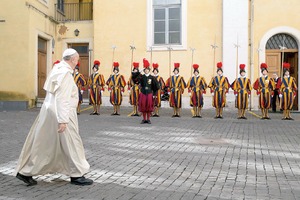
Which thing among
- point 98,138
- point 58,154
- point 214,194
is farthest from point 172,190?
point 98,138

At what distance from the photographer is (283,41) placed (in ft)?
63.8

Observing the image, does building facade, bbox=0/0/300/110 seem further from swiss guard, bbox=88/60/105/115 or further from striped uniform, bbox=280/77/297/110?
striped uniform, bbox=280/77/297/110

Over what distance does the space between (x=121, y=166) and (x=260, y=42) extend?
14.5m

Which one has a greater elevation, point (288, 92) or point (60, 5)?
point (60, 5)

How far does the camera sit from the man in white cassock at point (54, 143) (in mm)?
5277

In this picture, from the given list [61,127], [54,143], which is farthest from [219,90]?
[61,127]

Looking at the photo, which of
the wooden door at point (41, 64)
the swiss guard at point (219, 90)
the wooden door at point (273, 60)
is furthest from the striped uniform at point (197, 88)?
the wooden door at point (41, 64)

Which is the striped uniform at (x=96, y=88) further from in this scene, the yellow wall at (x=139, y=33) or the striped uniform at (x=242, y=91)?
the striped uniform at (x=242, y=91)

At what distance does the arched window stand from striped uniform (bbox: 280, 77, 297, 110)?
4.49m

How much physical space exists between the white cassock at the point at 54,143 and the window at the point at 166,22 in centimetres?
1524

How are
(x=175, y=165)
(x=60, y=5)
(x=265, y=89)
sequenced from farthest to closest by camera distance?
(x=60, y=5) → (x=265, y=89) → (x=175, y=165)

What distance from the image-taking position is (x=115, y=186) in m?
5.41

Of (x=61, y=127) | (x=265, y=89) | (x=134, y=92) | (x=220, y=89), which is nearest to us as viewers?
(x=61, y=127)

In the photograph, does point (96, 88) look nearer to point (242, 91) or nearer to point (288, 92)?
point (242, 91)
